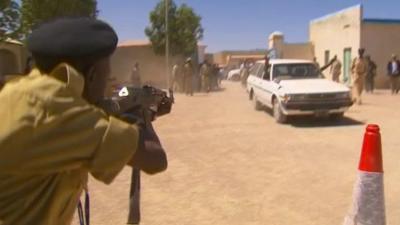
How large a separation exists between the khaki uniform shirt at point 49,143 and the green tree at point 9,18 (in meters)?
11.1

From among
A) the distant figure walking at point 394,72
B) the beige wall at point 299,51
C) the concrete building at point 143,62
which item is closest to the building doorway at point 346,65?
the distant figure walking at point 394,72

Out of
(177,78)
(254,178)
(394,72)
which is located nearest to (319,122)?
(254,178)

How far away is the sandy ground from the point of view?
478 cm

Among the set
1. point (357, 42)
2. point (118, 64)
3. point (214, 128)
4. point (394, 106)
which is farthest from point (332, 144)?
point (118, 64)

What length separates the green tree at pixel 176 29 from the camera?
33.4 m

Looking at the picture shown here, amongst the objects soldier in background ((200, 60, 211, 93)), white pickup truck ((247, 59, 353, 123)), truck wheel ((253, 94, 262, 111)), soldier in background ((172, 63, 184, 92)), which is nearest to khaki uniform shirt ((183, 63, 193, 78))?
soldier in background ((172, 63, 184, 92))

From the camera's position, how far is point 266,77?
42.4 ft

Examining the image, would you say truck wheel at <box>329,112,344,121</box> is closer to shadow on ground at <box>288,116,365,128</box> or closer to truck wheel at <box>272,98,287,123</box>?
shadow on ground at <box>288,116,365,128</box>

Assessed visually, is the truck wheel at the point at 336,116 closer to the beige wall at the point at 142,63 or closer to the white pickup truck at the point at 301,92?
the white pickup truck at the point at 301,92

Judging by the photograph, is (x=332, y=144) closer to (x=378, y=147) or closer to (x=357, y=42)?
(x=378, y=147)

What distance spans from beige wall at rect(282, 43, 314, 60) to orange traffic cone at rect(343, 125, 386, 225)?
28204 millimetres

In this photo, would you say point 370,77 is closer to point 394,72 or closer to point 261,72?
point 394,72

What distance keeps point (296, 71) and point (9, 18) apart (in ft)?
22.2

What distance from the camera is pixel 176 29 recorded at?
34.7 metres
